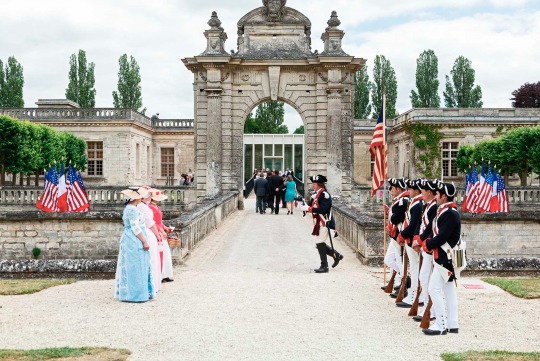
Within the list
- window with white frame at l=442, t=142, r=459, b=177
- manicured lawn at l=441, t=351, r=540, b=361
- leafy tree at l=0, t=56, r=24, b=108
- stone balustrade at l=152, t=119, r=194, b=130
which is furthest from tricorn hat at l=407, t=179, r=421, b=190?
leafy tree at l=0, t=56, r=24, b=108

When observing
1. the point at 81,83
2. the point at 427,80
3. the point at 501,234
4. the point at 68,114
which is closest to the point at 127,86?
the point at 81,83

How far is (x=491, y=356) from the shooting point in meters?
5.75

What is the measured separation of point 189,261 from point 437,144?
97.6 ft

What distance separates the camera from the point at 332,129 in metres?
25.3

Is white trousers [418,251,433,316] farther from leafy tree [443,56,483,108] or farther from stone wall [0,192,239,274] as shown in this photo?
leafy tree [443,56,483,108]

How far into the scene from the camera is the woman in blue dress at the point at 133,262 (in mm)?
8477

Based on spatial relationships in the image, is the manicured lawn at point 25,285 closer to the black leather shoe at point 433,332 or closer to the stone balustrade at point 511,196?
the black leather shoe at point 433,332

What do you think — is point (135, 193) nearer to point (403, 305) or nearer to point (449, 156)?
point (403, 305)

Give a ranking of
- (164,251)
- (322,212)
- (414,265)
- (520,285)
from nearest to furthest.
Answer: (414,265) → (520,285) → (164,251) → (322,212)

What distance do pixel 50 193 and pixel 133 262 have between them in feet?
40.9

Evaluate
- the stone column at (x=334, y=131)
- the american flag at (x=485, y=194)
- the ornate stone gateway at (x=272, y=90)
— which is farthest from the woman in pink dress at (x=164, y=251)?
the stone column at (x=334, y=131)

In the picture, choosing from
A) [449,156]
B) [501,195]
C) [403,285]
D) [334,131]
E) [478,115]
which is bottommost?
[403,285]

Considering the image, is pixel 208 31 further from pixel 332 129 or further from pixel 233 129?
pixel 332 129

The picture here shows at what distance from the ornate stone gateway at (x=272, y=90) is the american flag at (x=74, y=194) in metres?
6.20
